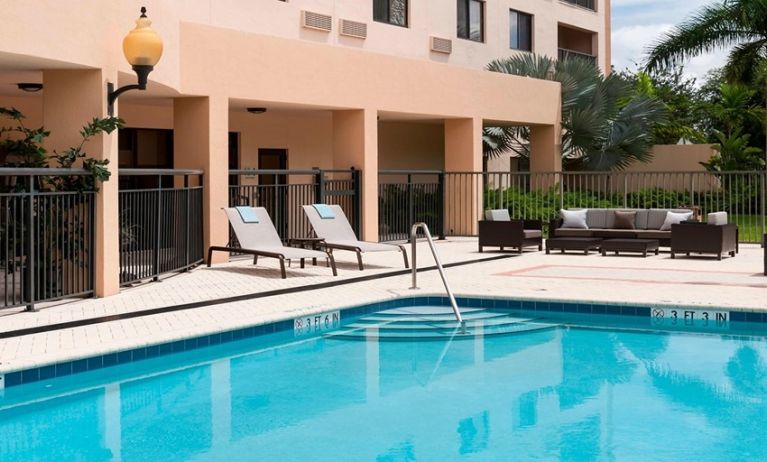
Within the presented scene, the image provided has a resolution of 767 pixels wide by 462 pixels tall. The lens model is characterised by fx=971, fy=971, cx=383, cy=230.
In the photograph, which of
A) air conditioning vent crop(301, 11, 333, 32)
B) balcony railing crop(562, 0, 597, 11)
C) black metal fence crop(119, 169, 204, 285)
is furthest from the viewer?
balcony railing crop(562, 0, 597, 11)

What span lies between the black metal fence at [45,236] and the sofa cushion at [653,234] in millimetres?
11018

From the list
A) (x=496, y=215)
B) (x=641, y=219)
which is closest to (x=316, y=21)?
(x=496, y=215)

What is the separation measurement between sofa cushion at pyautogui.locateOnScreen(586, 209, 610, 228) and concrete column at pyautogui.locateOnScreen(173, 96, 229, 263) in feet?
24.5

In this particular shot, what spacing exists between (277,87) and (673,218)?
787 centimetres

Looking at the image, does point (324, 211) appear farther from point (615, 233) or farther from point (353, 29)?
point (353, 29)

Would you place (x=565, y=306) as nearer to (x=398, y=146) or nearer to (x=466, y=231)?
(x=466, y=231)

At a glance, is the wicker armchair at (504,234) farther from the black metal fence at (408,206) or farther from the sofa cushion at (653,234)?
the black metal fence at (408,206)

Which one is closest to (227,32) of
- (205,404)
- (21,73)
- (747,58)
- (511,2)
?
(21,73)

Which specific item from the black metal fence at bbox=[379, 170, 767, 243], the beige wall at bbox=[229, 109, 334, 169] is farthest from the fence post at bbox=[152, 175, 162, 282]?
the black metal fence at bbox=[379, 170, 767, 243]

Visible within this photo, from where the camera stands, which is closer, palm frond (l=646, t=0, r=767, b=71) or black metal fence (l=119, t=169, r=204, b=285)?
black metal fence (l=119, t=169, r=204, b=285)

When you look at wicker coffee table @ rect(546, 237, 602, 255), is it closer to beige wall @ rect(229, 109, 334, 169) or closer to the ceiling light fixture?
beige wall @ rect(229, 109, 334, 169)

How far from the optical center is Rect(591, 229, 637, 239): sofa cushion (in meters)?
18.8

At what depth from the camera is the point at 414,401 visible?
7.76 metres

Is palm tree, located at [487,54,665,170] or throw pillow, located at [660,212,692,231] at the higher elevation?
palm tree, located at [487,54,665,170]
